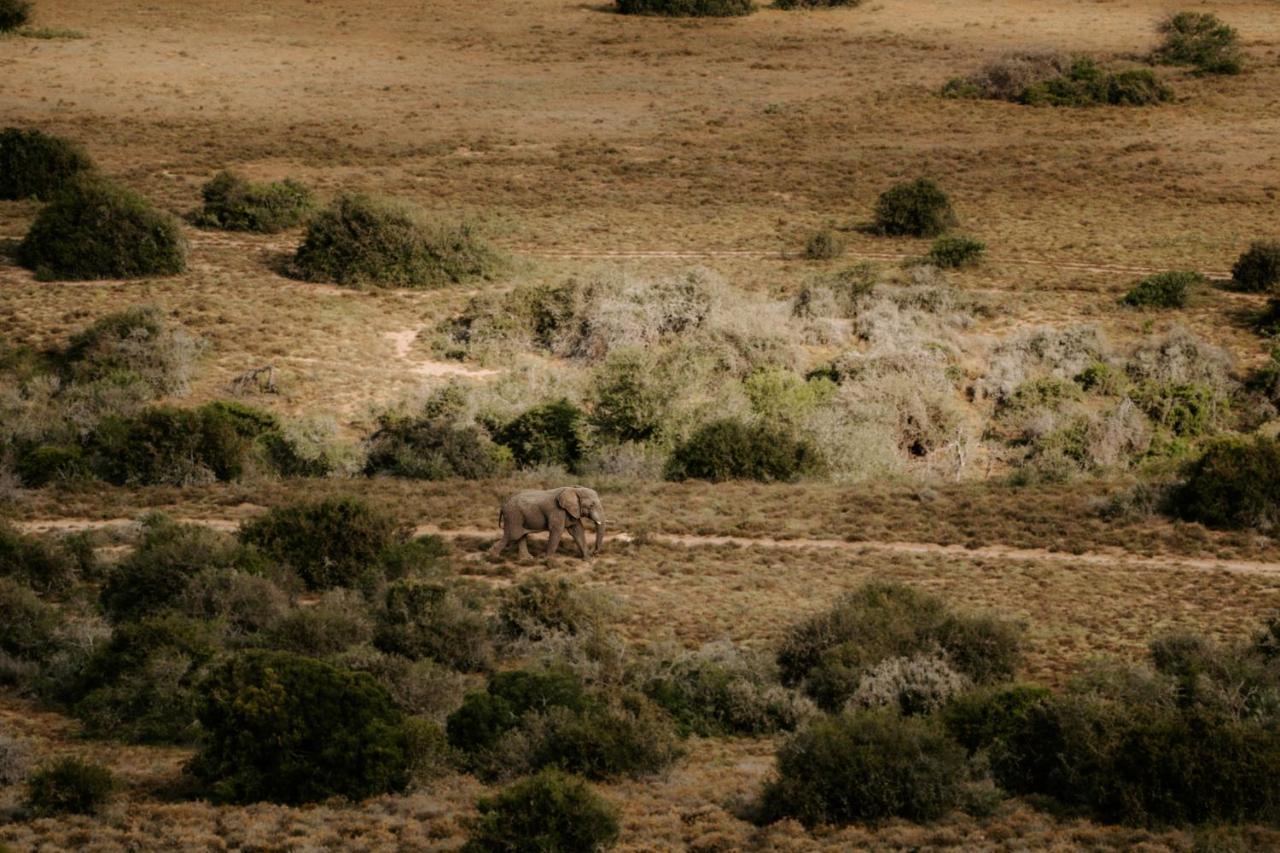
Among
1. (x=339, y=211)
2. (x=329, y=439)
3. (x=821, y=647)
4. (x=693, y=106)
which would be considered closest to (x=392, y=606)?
(x=821, y=647)

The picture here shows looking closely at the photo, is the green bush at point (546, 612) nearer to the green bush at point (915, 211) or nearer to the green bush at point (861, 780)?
the green bush at point (861, 780)

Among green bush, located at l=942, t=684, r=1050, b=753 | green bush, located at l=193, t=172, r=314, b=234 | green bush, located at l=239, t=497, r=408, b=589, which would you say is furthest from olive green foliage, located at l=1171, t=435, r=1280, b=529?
green bush, located at l=193, t=172, r=314, b=234

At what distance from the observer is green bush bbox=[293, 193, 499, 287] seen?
127 ft

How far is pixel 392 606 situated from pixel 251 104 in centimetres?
3931

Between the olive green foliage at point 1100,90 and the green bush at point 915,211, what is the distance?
15271mm

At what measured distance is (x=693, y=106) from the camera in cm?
5644

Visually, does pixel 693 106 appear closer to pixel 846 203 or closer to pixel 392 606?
pixel 846 203

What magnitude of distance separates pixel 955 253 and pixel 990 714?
80.6 ft

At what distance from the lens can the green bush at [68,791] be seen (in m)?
14.8

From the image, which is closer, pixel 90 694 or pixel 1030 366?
pixel 90 694

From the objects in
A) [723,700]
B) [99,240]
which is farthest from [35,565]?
[99,240]

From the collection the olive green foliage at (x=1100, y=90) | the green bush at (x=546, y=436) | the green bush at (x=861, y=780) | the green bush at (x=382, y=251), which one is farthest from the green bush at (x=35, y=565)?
the olive green foliage at (x=1100, y=90)

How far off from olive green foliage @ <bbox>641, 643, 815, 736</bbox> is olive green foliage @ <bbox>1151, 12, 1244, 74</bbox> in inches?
1871

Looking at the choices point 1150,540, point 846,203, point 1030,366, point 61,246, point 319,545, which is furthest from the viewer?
point 846,203
